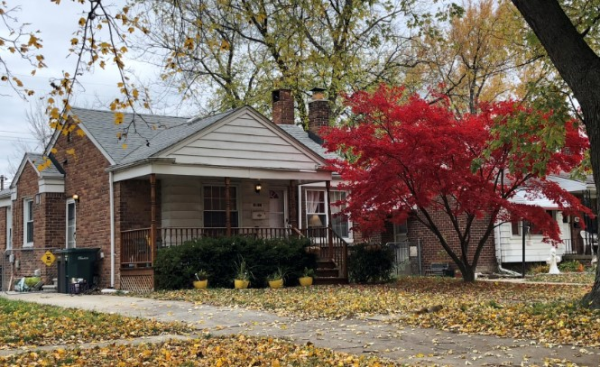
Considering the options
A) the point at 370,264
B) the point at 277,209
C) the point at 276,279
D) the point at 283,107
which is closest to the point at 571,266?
the point at 370,264

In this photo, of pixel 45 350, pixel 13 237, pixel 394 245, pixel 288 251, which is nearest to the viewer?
pixel 45 350

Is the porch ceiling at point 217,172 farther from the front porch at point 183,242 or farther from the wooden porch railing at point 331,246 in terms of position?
the wooden porch railing at point 331,246

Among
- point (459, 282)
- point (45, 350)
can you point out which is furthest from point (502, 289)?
point (45, 350)

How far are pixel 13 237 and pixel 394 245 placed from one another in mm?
12904

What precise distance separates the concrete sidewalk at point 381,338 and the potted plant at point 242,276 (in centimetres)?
392

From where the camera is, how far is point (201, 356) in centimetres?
733

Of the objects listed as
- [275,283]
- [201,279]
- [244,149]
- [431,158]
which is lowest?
[275,283]

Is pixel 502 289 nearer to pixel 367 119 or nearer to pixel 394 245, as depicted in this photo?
pixel 367 119

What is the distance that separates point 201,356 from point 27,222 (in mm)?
16063

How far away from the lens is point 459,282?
17.5 metres

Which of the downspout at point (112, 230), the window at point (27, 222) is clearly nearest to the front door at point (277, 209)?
the downspout at point (112, 230)

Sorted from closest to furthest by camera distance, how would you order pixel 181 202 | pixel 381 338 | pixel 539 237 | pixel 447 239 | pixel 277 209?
1. pixel 381 338
2. pixel 181 202
3. pixel 277 209
4. pixel 447 239
5. pixel 539 237

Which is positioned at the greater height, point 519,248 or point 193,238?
point 193,238

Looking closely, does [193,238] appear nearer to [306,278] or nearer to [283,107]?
[306,278]
